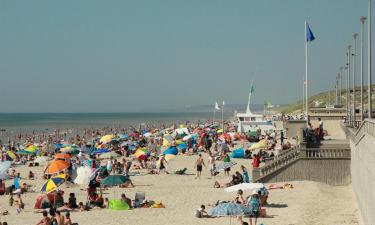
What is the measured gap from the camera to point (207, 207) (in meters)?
21.1

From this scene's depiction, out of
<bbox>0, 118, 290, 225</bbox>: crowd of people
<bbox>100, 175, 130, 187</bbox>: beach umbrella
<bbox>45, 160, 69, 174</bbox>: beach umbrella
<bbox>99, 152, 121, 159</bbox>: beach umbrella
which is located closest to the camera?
<bbox>0, 118, 290, 225</bbox>: crowd of people

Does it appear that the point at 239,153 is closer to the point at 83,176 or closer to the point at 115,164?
the point at 115,164

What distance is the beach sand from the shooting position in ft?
62.0

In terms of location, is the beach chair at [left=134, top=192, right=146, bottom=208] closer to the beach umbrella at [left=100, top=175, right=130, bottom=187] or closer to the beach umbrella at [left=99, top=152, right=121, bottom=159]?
the beach umbrella at [left=100, top=175, right=130, bottom=187]

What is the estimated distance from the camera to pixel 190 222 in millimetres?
18766

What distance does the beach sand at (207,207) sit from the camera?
18906 millimetres

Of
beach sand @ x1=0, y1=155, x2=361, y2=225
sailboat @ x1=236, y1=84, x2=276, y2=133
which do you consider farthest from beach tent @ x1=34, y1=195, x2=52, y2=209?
sailboat @ x1=236, y1=84, x2=276, y2=133

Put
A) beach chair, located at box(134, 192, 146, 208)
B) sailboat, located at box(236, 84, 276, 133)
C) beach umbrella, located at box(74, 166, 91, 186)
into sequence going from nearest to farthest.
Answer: beach chair, located at box(134, 192, 146, 208) → beach umbrella, located at box(74, 166, 91, 186) → sailboat, located at box(236, 84, 276, 133)

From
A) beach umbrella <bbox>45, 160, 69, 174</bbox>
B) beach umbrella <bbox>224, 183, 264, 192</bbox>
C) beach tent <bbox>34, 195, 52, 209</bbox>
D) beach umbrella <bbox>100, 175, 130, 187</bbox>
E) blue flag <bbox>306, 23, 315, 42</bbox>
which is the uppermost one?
blue flag <bbox>306, 23, 315, 42</bbox>

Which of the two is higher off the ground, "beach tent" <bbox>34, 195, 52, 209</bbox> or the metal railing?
the metal railing

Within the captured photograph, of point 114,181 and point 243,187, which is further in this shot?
point 114,181

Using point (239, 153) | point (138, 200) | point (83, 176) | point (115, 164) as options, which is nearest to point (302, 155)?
point (138, 200)

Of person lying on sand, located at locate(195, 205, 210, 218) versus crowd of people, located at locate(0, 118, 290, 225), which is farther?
crowd of people, located at locate(0, 118, 290, 225)

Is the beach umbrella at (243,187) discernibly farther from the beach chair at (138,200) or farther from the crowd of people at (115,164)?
the beach chair at (138,200)
